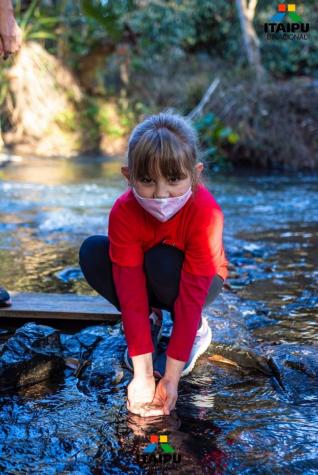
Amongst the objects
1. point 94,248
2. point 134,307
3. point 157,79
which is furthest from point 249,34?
point 134,307

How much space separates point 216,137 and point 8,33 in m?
6.46

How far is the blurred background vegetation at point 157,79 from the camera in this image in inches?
343

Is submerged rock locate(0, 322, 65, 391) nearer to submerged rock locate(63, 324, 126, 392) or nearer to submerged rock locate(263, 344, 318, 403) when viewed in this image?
submerged rock locate(63, 324, 126, 392)

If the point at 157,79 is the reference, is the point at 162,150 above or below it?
below

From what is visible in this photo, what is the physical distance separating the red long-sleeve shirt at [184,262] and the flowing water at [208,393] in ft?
0.72

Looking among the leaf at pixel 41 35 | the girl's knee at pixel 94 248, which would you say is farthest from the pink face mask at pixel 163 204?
the leaf at pixel 41 35

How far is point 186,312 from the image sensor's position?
A: 1.90 metres

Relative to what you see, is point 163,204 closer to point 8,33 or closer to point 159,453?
point 159,453

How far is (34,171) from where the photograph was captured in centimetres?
841

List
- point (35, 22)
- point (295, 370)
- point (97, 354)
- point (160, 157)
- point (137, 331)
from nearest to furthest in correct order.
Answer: point (160, 157), point (137, 331), point (295, 370), point (97, 354), point (35, 22)

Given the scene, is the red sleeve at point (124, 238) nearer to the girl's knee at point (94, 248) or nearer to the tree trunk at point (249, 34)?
the girl's knee at point (94, 248)

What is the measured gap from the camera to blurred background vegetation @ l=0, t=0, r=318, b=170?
8711 millimetres

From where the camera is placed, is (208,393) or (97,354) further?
(97,354)

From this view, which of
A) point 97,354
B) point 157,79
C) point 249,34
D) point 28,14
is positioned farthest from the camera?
point 157,79
